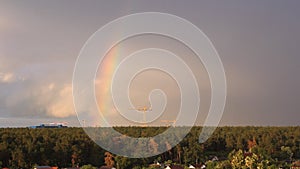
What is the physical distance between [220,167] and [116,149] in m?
26.2

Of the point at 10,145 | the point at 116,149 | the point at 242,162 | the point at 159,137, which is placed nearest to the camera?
the point at 242,162

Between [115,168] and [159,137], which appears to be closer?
[115,168]

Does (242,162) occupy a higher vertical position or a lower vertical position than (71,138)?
lower

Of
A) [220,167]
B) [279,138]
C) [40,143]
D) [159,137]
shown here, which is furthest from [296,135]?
[220,167]

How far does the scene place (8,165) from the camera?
41031 mm

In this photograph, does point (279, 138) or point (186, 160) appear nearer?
point (186, 160)

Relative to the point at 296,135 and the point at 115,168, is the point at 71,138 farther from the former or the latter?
the point at 296,135

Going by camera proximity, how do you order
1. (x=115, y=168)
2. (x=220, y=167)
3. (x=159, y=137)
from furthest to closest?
1. (x=159, y=137)
2. (x=115, y=168)
3. (x=220, y=167)

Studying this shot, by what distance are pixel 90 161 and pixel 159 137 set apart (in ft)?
38.9

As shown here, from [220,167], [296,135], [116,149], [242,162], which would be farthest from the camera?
[296,135]

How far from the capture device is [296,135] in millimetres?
58250

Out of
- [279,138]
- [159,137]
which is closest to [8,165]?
[159,137]

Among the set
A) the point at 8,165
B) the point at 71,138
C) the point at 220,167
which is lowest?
the point at 220,167

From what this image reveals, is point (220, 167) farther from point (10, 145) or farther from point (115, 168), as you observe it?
point (10, 145)
